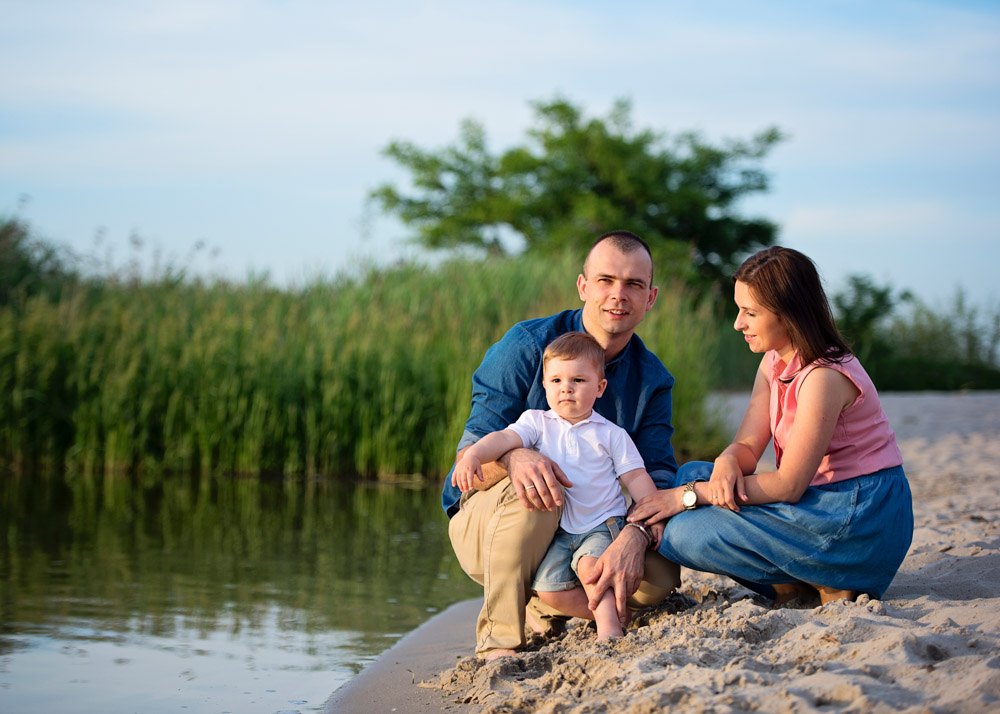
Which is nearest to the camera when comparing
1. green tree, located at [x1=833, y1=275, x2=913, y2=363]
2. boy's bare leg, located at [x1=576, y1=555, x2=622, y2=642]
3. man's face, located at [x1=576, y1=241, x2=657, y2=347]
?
boy's bare leg, located at [x1=576, y1=555, x2=622, y2=642]

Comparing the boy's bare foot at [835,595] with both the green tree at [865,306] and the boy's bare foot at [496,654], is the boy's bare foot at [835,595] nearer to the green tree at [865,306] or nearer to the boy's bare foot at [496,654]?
the boy's bare foot at [496,654]

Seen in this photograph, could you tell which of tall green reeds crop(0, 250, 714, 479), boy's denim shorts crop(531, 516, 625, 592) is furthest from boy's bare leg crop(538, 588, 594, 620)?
tall green reeds crop(0, 250, 714, 479)

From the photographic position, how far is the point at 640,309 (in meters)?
3.32

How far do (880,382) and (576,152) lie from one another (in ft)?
31.4

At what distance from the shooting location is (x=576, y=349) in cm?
307

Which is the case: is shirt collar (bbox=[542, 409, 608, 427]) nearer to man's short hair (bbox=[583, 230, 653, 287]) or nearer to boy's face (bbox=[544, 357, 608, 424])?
boy's face (bbox=[544, 357, 608, 424])

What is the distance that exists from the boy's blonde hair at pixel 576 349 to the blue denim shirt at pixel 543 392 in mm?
219

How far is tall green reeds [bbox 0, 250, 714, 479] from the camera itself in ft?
26.9

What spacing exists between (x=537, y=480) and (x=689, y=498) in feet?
1.84

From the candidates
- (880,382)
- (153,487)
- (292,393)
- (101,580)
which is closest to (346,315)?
(292,393)

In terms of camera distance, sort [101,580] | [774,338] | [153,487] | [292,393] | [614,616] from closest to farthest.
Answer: [614,616] → [774,338] → [101,580] → [153,487] → [292,393]

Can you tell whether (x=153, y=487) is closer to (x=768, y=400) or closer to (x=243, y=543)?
(x=243, y=543)

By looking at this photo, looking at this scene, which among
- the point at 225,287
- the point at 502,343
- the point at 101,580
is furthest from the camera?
the point at 225,287

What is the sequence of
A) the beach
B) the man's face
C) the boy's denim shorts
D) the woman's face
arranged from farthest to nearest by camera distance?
the man's face → the woman's face → the boy's denim shorts → the beach
